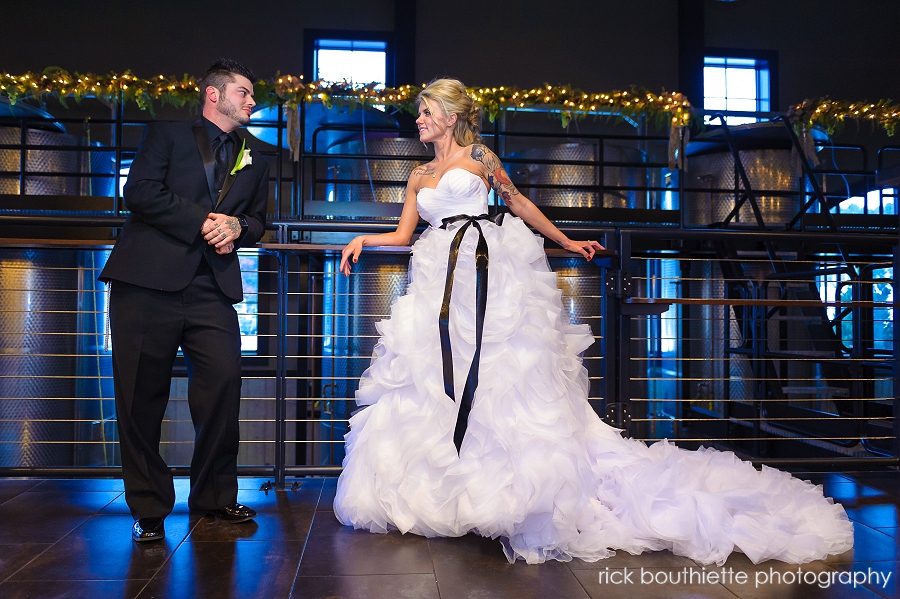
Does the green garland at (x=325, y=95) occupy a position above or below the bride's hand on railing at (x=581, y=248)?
above

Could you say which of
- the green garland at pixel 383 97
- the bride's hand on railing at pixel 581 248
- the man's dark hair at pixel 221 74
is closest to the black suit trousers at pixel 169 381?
the man's dark hair at pixel 221 74

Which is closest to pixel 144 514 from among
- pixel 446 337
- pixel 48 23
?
pixel 446 337

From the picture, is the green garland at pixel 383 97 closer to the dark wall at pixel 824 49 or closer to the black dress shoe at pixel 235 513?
the dark wall at pixel 824 49

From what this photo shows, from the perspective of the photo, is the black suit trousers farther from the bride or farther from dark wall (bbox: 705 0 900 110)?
dark wall (bbox: 705 0 900 110)

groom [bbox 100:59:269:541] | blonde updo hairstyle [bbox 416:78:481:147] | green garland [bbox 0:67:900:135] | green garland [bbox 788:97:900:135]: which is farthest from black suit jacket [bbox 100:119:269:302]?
green garland [bbox 788:97:900:135]

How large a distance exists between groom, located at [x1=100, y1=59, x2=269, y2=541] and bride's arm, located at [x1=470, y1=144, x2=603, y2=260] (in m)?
0.96

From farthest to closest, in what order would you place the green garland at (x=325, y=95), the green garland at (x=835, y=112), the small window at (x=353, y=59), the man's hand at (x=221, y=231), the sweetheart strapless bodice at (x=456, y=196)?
the small window at (x=353, y=59) → the green garland at (x=835, y=112) → the green garland at (x=325, y=95) → the sweetheart strapless bodice at (x=456, y=196) → the man's hand at (x=221, y=231)

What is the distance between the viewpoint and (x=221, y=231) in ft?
8.59

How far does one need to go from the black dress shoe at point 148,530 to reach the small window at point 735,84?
9662mm

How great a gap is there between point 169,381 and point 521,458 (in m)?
1.37

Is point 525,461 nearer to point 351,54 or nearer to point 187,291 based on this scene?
point 187,291

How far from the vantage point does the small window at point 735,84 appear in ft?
33.1

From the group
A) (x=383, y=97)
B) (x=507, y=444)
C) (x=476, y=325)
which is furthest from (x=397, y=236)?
(x=383, y=97)

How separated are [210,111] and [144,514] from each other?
1569 mm
